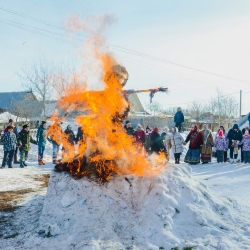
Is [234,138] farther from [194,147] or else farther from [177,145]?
[177,145]

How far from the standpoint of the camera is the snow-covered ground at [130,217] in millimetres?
4383

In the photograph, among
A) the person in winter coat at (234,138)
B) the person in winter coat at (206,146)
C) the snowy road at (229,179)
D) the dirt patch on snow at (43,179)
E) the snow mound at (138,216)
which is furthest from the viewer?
the person in winter coat at (234,138)

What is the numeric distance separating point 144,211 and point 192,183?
4.53 ft

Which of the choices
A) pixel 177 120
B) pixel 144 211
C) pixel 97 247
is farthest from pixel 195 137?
pixel 97 247

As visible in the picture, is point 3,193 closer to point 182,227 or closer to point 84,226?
point 84,226

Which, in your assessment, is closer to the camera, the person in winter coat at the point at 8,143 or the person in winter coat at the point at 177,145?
the person in winter coat at the point at 8,143

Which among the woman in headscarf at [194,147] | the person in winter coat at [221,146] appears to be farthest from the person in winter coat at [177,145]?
the person in winter coat at [221,146]

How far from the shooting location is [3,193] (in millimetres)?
7441

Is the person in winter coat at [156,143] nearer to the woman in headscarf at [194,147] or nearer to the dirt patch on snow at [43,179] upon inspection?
the woman in headscarf at [194,147]

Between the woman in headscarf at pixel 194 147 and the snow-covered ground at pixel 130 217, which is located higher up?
the woman in headscarf at pixel 194 147

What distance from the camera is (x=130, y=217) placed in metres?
4.89

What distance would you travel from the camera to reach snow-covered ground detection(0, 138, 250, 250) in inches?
173

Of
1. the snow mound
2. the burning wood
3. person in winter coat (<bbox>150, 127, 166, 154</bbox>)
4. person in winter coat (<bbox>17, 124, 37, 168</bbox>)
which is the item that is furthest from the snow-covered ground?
person in winter coat (<bbox>17, 124, 37, 168</bbox>)

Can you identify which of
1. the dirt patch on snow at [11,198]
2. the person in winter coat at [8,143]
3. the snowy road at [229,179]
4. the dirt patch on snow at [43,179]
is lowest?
Answer: the dirt patch on snow at [11,198]
